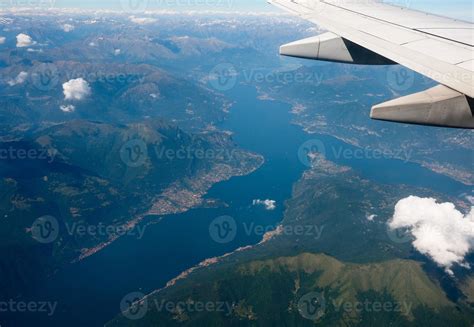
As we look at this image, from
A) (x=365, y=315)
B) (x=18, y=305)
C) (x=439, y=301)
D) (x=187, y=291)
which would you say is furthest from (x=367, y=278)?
(x=18, y=305)

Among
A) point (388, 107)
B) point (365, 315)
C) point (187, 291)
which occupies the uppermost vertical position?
point (388, 107)

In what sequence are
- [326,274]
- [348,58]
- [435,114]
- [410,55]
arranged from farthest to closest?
[326,274] → [348,58] → [410,55] → [435,114]

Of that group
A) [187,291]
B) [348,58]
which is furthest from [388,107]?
[187,291]

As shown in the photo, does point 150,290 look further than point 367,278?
No

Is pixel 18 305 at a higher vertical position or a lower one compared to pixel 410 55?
lower

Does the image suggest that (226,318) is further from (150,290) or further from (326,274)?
(326,274)

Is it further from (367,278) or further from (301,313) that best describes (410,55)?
(367,278)

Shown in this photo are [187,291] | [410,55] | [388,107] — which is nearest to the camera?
[388,107]
